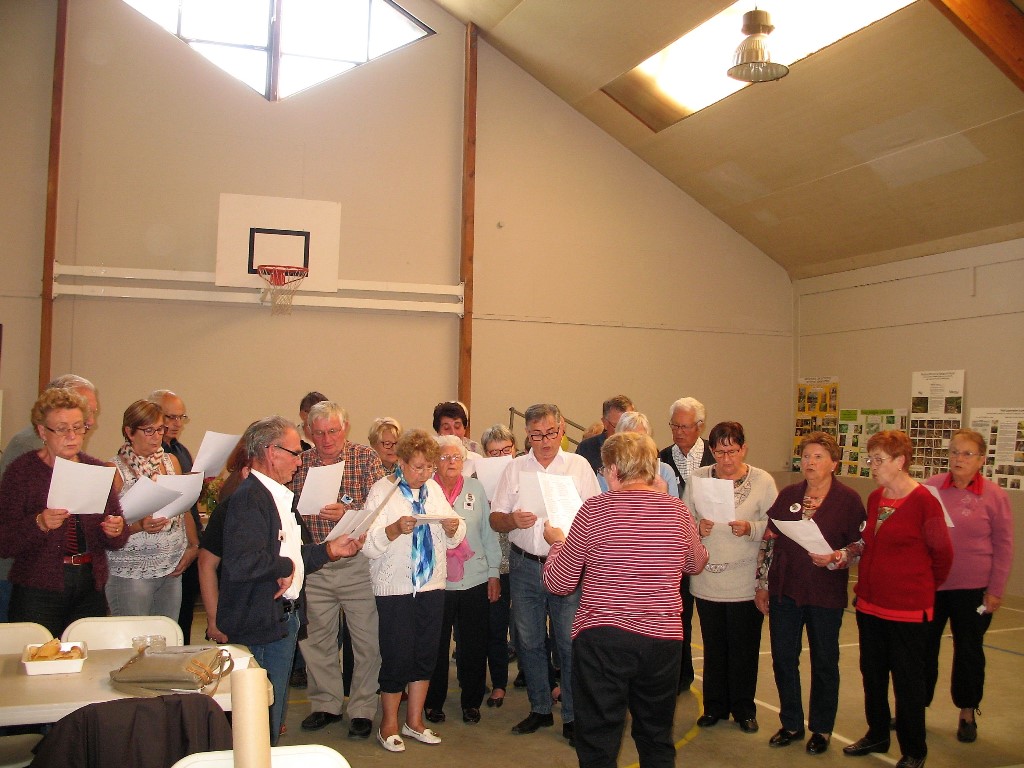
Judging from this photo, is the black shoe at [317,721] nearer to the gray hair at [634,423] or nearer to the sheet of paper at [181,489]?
the sheet of paper at [181,489]

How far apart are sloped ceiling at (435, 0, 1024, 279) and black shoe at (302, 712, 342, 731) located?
5.84 metres

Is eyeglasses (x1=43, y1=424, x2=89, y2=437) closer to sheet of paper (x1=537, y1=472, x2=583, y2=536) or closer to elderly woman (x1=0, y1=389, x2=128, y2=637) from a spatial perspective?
elderly woman (x1=0, y1=389, x2=128, y2=637)

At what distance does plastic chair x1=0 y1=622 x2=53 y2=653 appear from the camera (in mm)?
2687

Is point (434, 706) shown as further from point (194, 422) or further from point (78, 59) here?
point (78, 59)

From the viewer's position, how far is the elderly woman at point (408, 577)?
12.2ft

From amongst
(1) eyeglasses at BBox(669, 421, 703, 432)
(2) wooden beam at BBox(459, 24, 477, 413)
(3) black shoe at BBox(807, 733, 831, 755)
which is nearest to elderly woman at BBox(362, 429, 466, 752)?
(1) eyeglasses at BBox(669, 421, 703, 432)

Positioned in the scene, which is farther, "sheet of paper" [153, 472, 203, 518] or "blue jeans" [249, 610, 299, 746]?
"sheet of paper" [153, 472, 203, 518]

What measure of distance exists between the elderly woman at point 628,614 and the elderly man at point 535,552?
1.19 m

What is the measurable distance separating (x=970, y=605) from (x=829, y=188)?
5.16m

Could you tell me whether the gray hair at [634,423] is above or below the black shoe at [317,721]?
above

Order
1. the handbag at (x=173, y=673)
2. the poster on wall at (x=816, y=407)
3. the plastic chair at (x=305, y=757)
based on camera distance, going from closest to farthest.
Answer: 1. the plastic chair at (x=305, y=757)
2. the handbag at (x=173, y=673)
3. the poster on wall at (x=816, y=407)

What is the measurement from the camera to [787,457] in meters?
9.94

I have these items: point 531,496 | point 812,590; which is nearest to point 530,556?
point 531,496

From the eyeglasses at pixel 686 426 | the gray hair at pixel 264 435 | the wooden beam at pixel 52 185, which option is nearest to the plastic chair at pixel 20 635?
the gray hair at pixel 264 435
